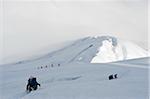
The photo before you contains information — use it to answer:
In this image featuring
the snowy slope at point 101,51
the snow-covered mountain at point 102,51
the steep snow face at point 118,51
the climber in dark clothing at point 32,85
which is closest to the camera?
the climber in dark clothing at point 32,85

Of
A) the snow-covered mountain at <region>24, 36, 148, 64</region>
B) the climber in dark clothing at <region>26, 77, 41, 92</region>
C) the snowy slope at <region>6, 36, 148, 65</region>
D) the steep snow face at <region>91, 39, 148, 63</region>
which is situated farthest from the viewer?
the steep snow face at <region>91, 39, 148, 63</region>

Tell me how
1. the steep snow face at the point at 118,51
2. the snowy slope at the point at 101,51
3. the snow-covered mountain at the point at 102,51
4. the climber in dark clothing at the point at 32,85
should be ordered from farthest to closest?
the steep snow face at the point at 118,51, the snow-covered mountain at the point at 102,51, the snowy slope at the point at 101,51, the climber in dark clothing at the point at 32,85

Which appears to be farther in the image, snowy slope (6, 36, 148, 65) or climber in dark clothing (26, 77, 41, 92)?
snowy slope (6, 36, 148, 65)

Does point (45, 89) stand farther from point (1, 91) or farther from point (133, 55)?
point (133, 55)

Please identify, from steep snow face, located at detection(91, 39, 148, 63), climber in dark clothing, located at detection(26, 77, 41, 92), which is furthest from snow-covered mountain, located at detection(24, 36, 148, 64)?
climber in dark clothing, located at detection(26, 77, 41, 92)

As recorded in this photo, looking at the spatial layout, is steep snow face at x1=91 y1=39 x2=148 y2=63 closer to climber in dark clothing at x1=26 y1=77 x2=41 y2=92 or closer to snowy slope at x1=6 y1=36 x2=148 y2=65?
snowy slope at x1=6 y1=36 x2=148 y2=65

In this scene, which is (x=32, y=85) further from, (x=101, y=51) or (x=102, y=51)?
(x=102, y=51)

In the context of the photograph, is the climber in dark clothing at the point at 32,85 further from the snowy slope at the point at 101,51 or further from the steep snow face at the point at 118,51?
the steep snow face at the point at 118,51

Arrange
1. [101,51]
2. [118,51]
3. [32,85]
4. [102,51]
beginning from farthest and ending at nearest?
1. [118,51]
2. [102,51]
3. [101,51]
4. [32,85]

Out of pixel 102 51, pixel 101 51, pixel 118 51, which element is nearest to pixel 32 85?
pixel 101 51

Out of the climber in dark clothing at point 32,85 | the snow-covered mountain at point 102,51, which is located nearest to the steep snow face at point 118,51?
the snow-covered mountain at point 102,51

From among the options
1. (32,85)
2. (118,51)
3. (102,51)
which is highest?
(32,85)

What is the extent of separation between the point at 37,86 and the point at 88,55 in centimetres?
9793

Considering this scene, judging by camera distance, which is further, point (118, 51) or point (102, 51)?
point (118, 51)
